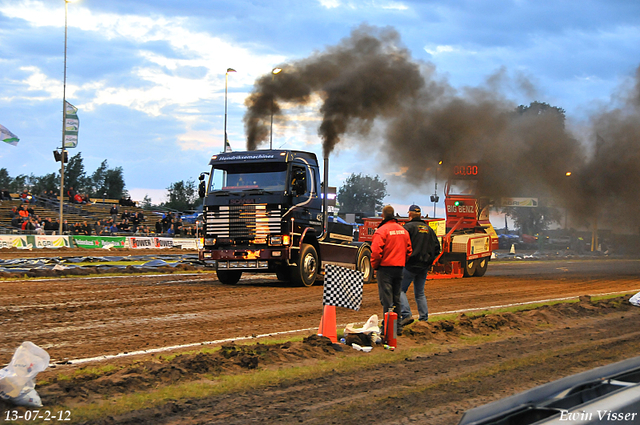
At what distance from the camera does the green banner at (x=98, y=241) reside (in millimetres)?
31261

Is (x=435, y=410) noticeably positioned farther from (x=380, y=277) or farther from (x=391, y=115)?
(x=391, y=115)

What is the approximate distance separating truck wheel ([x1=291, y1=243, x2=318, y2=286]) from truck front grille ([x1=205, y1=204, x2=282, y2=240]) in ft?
3.64

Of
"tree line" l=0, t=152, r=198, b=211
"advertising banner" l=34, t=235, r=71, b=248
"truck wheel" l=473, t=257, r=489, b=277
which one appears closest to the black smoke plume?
"truck wheel" l=473, t=257, r=489, b=277

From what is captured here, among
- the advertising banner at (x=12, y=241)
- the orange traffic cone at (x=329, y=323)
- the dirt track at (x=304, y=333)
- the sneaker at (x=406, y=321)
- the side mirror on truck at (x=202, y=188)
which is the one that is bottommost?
the dirt track at (x=304, y=333)

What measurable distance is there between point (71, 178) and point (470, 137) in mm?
84653

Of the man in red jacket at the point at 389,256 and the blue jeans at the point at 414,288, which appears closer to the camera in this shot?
the man in red jacket at the point at 389,256

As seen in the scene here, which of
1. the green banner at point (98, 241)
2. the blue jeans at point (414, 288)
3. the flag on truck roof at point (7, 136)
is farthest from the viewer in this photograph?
the flag on truck roof at point (7, 136)

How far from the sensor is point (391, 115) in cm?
2295

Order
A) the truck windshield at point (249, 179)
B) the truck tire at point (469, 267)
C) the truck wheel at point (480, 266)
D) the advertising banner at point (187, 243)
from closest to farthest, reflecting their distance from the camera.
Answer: the truck windshield at point (249, 179) < the truck tire at point (469, 267) < the truck wheel at point (480, 266) < the advertising banner at point (187, 243)

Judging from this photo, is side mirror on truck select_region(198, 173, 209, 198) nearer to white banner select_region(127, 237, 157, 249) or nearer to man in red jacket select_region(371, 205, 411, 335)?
man in red jacket select_region(371, 205, 411, 335)

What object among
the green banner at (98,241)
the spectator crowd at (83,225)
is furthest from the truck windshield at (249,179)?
the spectator crowd at (83,225)

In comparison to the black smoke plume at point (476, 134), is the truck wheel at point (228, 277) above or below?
below

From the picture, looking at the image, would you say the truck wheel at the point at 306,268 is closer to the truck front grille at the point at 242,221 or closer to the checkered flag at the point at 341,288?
the truck front grille at the point at 242,221

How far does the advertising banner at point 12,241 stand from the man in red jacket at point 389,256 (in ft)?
82.8
